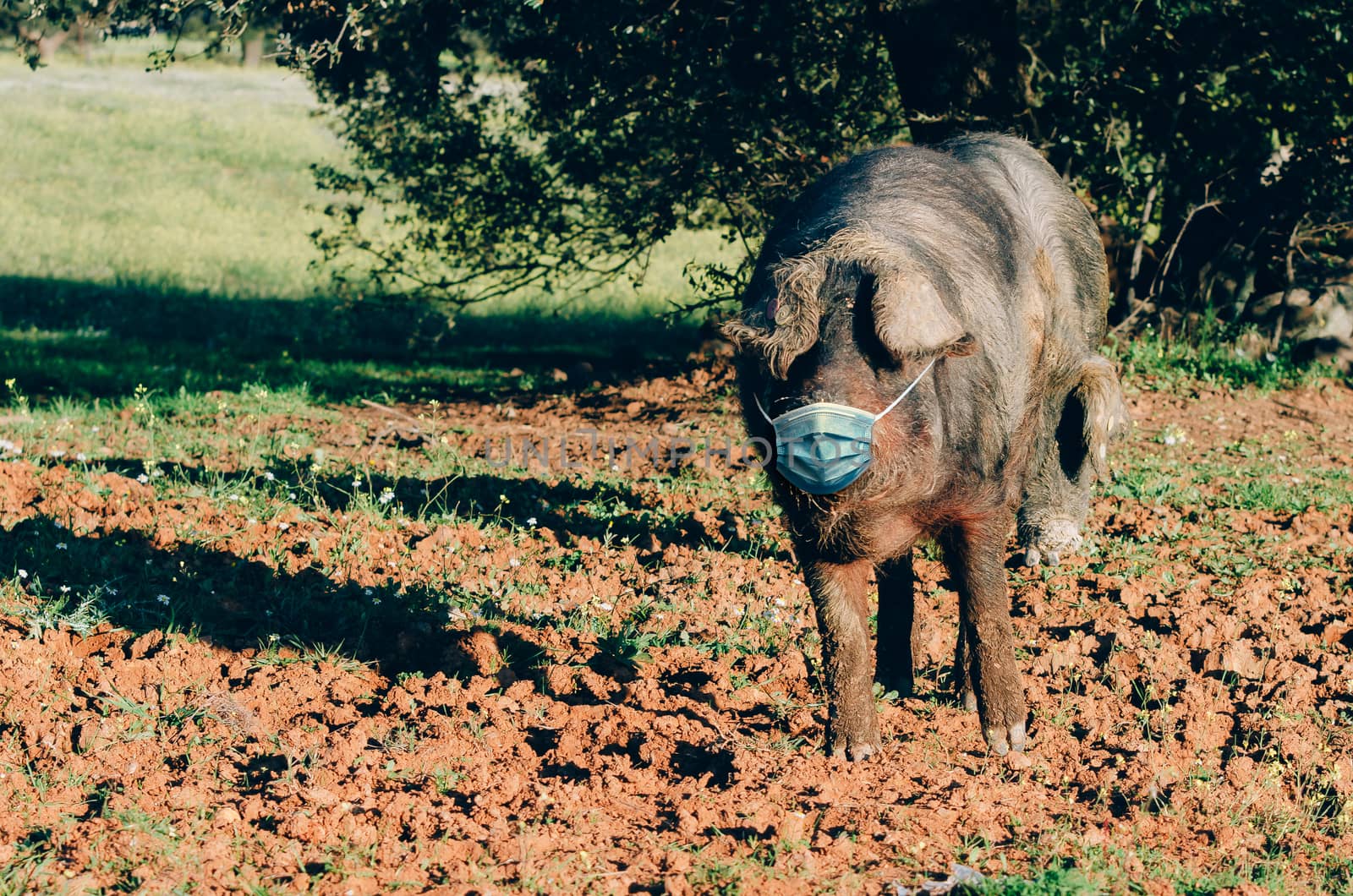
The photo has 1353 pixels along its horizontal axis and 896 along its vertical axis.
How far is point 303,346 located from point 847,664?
429 inches

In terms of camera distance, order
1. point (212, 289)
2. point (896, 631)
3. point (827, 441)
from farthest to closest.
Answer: point (212, 289), point (896, 631), point (827, 441)

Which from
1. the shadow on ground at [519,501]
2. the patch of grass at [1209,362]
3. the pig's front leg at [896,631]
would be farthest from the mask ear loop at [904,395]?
the patch of grass at [1209,362]

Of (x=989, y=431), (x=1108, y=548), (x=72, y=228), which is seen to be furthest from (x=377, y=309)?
(x=72, y=228)

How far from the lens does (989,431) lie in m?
4.29

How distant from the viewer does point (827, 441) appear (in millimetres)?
3543

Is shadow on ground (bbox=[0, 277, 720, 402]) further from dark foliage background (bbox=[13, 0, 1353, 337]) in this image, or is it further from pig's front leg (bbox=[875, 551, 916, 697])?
pig's front leg (bbox=[875, 551, 916, 697])

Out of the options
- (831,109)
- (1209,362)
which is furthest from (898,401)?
(1209,362)

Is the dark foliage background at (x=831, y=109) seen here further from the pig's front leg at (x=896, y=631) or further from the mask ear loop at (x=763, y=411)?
the mask ear loop at (x=763, y=411)

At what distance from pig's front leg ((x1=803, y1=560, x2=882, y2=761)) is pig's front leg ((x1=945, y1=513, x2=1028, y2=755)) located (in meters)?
0.39

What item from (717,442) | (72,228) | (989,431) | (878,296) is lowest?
(72,228)

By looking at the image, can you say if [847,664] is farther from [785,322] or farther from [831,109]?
[831,109]

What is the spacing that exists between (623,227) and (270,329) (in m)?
6.36

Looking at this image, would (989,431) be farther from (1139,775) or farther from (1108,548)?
(1108,548)

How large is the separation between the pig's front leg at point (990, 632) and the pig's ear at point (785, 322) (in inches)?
44.5
